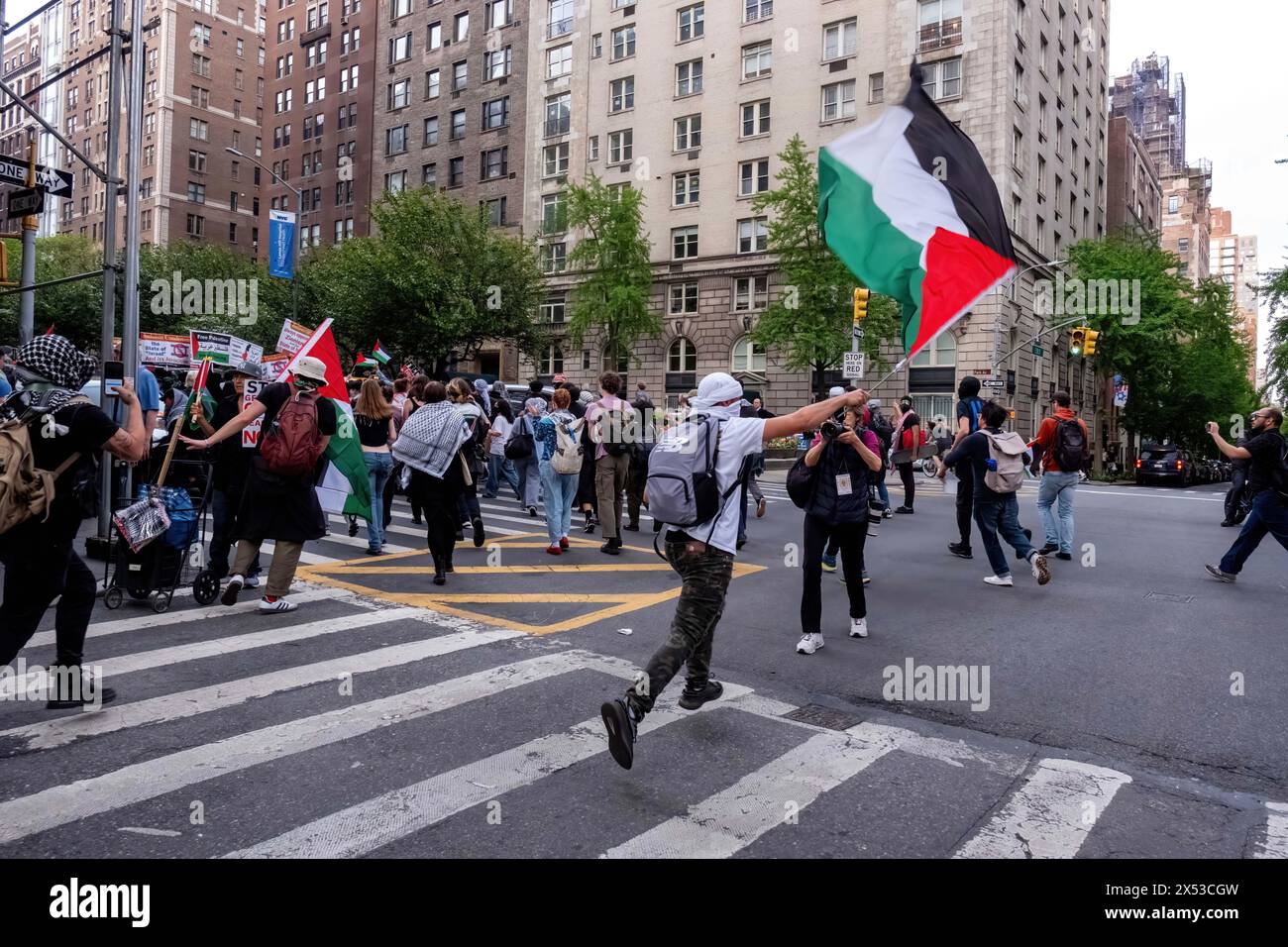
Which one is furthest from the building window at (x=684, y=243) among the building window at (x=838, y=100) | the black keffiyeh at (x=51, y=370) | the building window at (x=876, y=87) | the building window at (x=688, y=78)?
the black keffiyeh at (x=51, y=370)

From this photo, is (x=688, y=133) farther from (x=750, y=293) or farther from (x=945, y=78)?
(x=945, y=78)

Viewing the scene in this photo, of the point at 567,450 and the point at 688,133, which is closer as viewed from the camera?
the point at 567,450

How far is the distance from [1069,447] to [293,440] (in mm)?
8661

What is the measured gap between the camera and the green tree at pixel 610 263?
144ft

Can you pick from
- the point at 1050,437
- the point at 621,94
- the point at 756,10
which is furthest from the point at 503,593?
the point at 621,94

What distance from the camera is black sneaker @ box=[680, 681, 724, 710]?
525 centimetres

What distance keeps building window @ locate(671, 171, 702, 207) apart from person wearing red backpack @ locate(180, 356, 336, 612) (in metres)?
42.1

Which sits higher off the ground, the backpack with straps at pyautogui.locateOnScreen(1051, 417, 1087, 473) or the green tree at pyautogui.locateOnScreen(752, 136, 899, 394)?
the green tree at pyautogui.locateOnScreen(752, 136, 899, 394)

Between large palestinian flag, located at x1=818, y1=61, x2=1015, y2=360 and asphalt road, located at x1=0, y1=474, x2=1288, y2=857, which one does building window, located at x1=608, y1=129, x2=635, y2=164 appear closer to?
asphalt road, located at x1=0, y1=474, x2=1288, y2=857

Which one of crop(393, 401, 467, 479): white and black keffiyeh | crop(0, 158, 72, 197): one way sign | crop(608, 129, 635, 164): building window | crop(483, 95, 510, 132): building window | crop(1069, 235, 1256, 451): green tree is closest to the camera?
crop(393, 401, 467, 479): white and black keffiyeh

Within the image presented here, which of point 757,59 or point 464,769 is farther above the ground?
point 757,59

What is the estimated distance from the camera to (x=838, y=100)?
43000mm

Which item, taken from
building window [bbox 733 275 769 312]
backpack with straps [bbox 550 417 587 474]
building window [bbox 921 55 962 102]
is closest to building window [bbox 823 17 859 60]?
building window [bbox 921 55 962 102]

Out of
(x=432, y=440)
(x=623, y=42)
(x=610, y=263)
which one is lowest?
(x=432, y=440)
